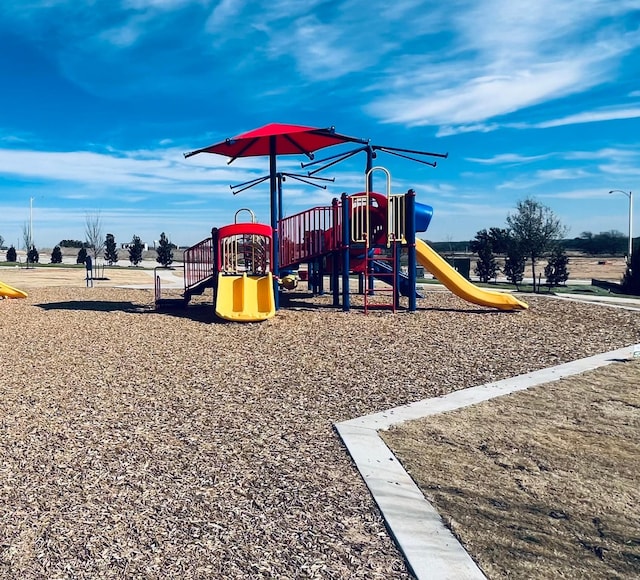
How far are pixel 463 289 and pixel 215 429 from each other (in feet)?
32.1

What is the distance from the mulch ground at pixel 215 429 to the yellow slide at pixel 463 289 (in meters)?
1.41

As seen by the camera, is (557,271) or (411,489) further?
(557,271)

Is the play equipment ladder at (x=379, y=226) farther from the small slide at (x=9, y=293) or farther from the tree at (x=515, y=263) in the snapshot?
the tree at (x=515, y=263)

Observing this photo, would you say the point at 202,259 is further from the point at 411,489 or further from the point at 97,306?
the point at 411,489

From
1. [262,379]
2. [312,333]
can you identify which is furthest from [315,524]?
[312,333]

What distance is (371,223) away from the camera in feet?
45.0

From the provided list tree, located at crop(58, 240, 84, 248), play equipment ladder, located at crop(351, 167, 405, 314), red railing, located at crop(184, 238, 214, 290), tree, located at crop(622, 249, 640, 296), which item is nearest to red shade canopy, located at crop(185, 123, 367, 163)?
play equipment ladder, located at crop(351, 167, 405, 314)

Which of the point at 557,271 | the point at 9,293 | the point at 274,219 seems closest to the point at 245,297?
the point at 274,219

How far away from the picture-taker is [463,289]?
542 inches

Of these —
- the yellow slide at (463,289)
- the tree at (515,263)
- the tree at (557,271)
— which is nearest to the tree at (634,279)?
the tree at (557,271)

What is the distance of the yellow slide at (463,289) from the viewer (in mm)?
13359

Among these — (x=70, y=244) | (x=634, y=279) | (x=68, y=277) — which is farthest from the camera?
(x=70, y=244)

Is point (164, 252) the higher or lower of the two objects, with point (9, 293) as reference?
higher

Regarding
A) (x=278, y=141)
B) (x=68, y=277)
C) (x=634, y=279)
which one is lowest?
(x=634, y=279)
